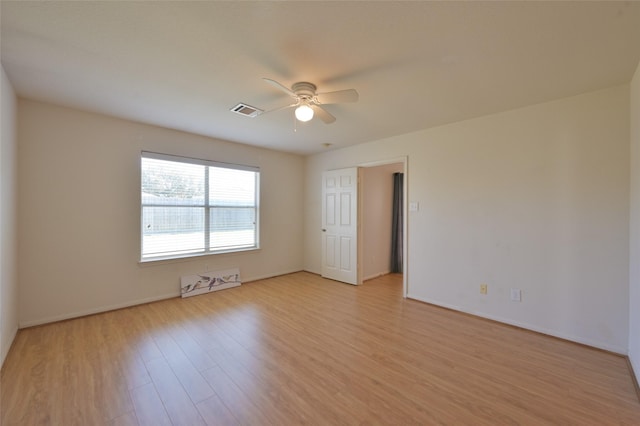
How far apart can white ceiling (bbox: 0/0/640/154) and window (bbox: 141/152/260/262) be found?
3.77 ft

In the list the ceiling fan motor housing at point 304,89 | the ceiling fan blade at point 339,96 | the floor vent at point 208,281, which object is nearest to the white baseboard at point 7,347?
the floor vent at point 208,281

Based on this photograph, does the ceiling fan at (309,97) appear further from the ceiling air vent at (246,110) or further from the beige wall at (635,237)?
the beige wall at (635,237)

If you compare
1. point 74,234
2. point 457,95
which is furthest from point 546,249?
point 74,234

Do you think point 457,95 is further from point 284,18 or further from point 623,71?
point 284,18

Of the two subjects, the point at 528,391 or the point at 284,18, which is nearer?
the point at 284,18

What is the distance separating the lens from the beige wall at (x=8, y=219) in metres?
2.32

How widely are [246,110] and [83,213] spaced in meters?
2.41

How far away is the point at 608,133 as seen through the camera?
2576 millimetres

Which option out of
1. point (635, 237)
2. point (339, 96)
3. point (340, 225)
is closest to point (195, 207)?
point (340, 225)

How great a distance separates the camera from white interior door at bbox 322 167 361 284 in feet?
15.9

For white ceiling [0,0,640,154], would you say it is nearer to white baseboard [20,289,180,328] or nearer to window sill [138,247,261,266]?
window sill [138,247,261,266]

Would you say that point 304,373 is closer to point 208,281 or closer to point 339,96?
point 339,96

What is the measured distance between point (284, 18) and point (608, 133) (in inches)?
125

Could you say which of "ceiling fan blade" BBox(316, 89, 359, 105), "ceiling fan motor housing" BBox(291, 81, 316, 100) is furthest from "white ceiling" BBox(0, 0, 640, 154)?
"ceiling fan blade" BBox(316, 89, 359, 105)
